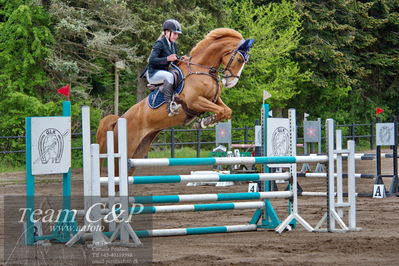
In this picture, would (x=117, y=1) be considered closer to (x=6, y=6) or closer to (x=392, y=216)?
(x=6, y=6)

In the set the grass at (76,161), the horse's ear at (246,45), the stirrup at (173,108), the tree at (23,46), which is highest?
→ the tree at (23,46)

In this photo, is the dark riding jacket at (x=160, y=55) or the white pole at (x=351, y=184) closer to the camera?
the white pole at (x=351, y=184)

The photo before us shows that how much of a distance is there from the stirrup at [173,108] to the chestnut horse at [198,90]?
0.09m

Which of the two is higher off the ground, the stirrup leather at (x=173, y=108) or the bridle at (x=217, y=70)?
the bridle at (x=217, y=70)

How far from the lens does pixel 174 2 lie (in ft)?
85.5

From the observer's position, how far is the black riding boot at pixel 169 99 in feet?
29.0

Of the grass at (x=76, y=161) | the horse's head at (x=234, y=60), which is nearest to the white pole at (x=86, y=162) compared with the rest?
the horse's head at (x=234, y=60)

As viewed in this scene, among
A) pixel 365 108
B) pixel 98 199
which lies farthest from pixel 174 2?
pixel 98 199

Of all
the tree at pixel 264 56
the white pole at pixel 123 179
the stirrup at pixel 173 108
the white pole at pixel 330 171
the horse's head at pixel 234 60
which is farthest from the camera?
the tree at pixel 264 56

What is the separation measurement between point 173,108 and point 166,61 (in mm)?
586

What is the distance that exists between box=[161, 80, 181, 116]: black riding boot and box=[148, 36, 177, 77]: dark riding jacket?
0.70 feet

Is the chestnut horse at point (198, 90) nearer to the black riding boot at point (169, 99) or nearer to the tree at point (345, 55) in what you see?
the black riding boot at point (169, 99)

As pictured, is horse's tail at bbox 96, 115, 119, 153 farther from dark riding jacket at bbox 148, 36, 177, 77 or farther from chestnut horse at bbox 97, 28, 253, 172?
dark riding jacket at bbox 148, 36, 177, 77

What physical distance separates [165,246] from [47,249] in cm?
104
